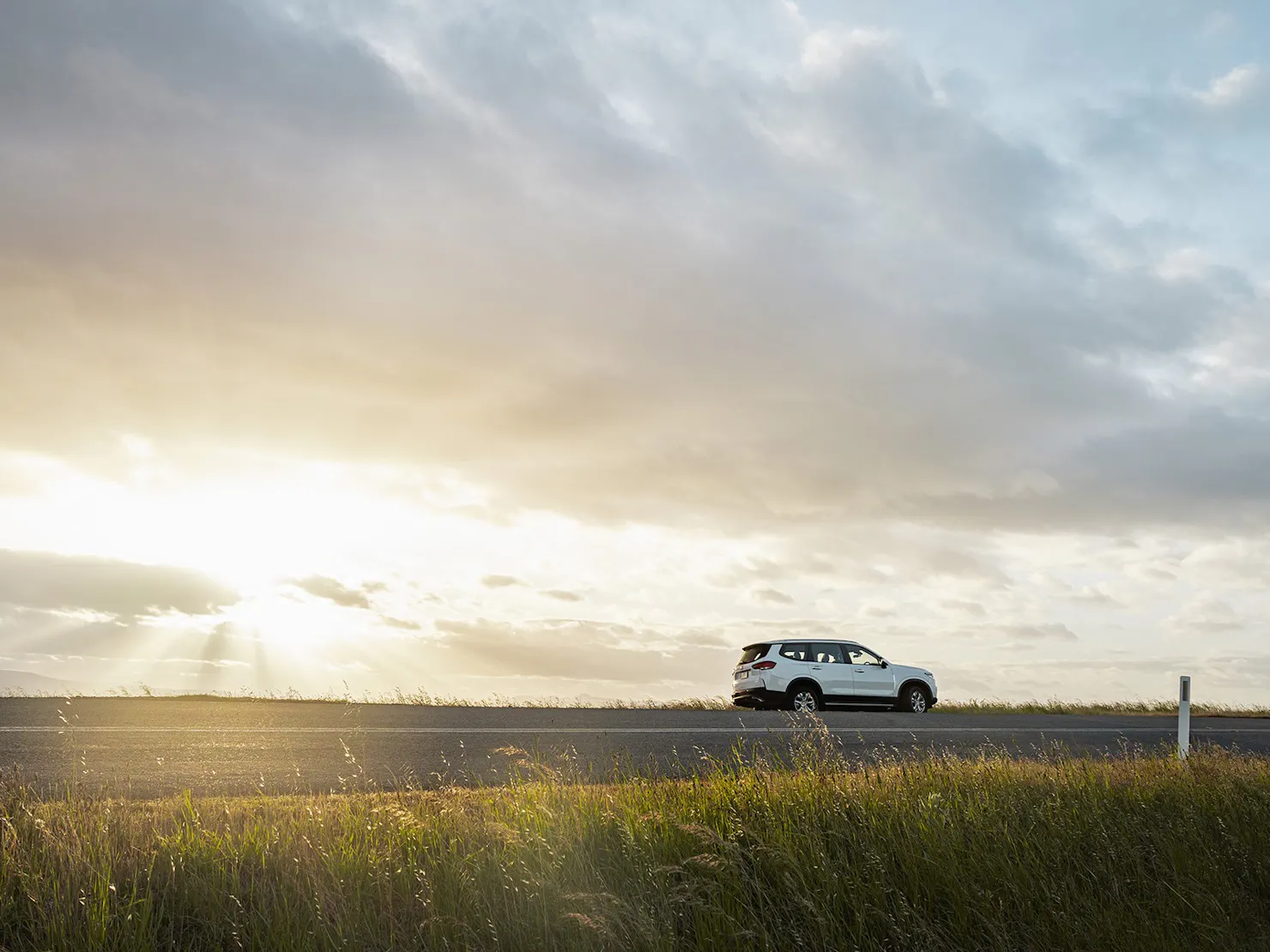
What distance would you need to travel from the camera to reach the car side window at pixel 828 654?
2305 centimetres

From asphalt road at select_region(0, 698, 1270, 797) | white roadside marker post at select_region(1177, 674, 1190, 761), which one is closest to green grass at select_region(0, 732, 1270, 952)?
asphalt road at select_region(0, 698, 1270, 797)

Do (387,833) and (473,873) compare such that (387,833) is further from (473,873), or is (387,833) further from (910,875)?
(910,875)

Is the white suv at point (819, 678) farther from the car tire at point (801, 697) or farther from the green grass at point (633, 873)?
the green grass at point (633, 873)

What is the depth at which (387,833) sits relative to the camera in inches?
291

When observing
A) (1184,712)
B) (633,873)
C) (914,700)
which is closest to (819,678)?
(914,700)

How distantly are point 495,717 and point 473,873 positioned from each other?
35.3ft

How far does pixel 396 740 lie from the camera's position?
47.8ft

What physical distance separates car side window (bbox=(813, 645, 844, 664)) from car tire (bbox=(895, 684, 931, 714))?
6.31 feet

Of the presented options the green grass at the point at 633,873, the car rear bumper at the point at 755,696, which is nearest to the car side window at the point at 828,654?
the car rear bumper at the point at 755,696

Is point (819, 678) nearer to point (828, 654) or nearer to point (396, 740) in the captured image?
point (828, 654)

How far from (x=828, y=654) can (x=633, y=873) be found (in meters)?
16.8

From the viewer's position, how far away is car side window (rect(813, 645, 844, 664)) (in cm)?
2305

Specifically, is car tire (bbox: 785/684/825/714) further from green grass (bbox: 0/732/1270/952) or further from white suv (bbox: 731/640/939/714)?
green grass (bbox: 0/732/1270/952)

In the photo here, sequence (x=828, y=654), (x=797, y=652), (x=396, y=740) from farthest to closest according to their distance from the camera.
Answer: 1. (x=828, y=654)
2. (x=797, y=652)
3. (x=396, y=740)
